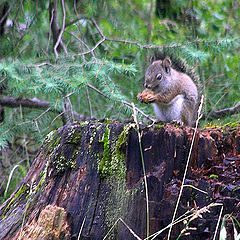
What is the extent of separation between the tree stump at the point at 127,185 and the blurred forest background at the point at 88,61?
658 mm

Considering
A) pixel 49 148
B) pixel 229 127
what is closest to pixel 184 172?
pixel 229 127

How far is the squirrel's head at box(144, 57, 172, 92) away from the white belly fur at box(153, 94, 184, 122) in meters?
0.13

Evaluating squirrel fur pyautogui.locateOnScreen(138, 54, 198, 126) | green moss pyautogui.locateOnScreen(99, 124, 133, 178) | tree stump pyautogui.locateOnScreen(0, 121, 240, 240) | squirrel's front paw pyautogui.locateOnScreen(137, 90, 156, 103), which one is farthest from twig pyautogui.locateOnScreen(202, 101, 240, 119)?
green moss pyautogui.locateOnScreen(99, 124, 133, 178)

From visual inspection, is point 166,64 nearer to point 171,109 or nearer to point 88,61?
point 171,109

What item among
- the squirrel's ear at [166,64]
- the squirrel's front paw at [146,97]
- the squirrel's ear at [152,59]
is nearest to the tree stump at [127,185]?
the squirrel's front paw at [146,97]

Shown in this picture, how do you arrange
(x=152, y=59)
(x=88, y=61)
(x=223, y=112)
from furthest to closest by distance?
(x=223, y=112) < (x=152, y=59) < (x=88, y=61)

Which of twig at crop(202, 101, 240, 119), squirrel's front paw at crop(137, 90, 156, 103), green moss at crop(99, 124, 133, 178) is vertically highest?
green moss at crop(99, 124, 133, 178)

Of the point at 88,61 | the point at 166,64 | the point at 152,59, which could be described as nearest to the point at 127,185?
the point at 88,61

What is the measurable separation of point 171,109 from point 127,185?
128 cm

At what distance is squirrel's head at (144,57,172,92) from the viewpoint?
3.09 metres

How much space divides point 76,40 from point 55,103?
1107 millimetres

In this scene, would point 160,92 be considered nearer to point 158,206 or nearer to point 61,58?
point 61,58

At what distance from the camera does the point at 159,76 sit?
10.1 feet

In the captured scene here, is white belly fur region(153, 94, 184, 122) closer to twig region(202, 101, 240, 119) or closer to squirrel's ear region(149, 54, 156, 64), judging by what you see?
squirrel's ear region(149, 54, 156, 64)
